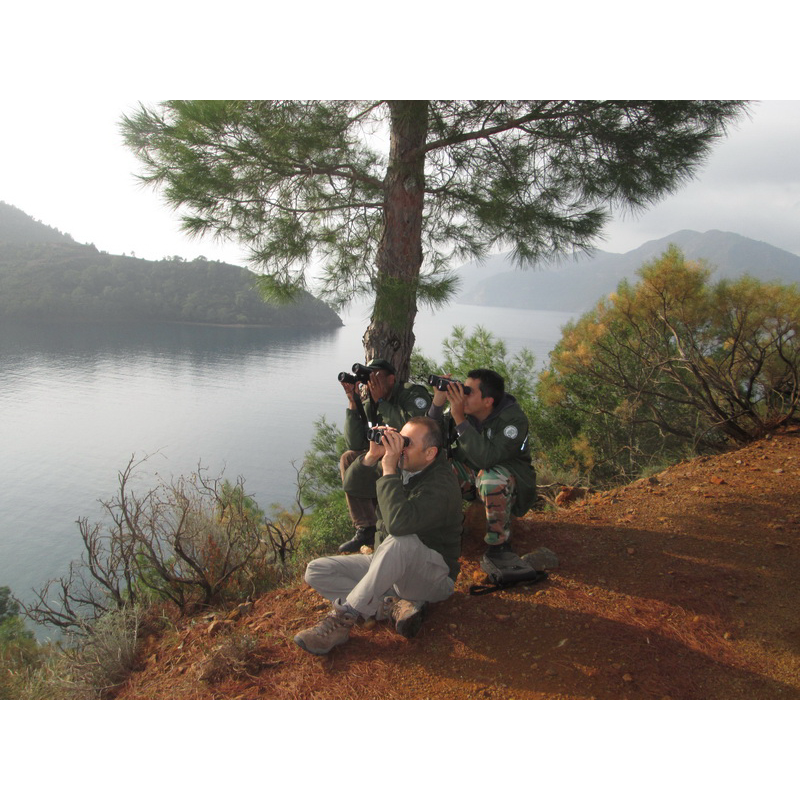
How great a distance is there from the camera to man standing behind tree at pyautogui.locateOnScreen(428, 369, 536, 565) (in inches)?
103

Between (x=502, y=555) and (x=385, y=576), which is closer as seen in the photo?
(x=385, y=576)

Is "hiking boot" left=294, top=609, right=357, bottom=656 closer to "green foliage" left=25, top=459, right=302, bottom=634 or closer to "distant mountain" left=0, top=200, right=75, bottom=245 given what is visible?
"green foliage" left=25, top=459, right=302, bottom=634

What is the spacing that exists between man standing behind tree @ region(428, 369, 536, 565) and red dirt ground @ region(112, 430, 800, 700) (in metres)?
0.32

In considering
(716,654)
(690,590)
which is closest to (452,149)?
(690,590)

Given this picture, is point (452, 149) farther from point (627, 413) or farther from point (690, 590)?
point (627, 413)

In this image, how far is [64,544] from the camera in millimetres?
19250

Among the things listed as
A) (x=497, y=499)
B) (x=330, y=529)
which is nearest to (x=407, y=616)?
(x=497, y=499)

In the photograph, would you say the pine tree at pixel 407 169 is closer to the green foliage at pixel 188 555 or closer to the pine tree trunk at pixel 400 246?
the pine tree trunk at pixel 400 246

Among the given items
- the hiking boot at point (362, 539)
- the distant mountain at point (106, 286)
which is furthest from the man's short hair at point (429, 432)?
the distant mountain at point (106, 286)

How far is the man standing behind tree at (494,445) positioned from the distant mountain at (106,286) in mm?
14177

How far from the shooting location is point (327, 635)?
203 centimetres

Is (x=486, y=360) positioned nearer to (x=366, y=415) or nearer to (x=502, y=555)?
(x=366, y=415)

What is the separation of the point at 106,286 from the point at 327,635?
25407 millimetres

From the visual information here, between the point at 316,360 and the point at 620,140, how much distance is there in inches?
1332
